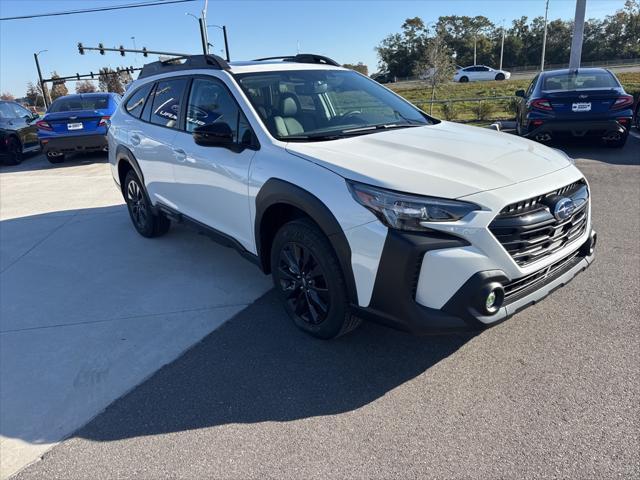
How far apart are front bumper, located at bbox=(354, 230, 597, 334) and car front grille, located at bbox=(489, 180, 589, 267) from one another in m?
0.13

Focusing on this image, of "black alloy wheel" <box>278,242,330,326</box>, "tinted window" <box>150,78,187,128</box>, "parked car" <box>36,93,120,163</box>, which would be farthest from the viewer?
"parked car" <box>36,93,120,163</box>

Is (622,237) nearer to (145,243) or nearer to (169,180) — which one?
(169,180)

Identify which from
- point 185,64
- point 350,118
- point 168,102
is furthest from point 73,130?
point 350,118

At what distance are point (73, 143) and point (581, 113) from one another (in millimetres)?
10474

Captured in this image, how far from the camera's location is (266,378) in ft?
9.82

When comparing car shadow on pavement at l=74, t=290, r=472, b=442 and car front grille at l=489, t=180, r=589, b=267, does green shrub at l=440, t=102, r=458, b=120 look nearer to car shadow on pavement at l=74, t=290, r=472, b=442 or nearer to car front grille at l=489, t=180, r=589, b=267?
car front grille at l=489, t=180, r=589, b=267

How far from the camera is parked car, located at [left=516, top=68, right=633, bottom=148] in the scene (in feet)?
27.2

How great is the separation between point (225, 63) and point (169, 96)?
94 cm

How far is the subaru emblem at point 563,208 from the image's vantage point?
2.73m

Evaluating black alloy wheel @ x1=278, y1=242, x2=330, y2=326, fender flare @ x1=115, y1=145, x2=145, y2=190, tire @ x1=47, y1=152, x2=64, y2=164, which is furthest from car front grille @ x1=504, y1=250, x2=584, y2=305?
tire @ x1=47, y1=152, x2=64, y2=164

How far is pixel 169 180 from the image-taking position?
4629 mm

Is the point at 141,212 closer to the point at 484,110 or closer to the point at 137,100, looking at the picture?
the point at 137,100

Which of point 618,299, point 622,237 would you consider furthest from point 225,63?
point 622,237

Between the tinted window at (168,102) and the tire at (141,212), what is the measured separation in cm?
86
